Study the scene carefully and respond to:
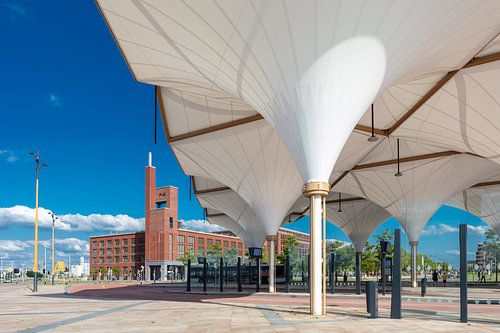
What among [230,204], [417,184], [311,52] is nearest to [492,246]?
[417,184]

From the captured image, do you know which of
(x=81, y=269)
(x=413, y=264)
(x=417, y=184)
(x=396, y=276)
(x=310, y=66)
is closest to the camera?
(x=396, y=276)

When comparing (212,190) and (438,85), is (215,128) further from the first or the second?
(212,190)

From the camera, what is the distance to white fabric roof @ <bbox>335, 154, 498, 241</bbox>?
32375 millimetres

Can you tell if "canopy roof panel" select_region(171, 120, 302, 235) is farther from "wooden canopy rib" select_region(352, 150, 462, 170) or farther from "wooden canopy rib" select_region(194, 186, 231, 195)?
"wooden canopy rib" select_region(194, 186, 231, 195)

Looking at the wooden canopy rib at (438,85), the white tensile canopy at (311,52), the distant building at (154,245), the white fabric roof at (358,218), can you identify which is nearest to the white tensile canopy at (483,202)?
the white fabric roof at (358,218)

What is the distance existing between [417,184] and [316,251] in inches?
981

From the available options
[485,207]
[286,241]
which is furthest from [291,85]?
[286,241]

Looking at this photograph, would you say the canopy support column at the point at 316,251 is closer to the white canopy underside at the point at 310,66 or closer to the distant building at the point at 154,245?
the white canopy underside at the point at 310,66

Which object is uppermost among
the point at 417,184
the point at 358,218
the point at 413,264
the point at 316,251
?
the point at 417,184

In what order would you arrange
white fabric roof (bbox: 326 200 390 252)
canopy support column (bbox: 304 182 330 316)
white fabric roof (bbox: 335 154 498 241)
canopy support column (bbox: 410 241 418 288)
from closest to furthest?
canopy support column (bbox: 304 182 330 316) → white fabric roof (bbox: 335 154 498 241) → canopy support column (bbox: 410 241 418 288) → white fabric roof (bbox: 326 200 390 252)

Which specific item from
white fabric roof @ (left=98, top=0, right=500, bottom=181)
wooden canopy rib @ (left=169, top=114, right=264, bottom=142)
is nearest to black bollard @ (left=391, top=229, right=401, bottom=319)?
white fabric roof @ (left=98, top=0, right=500, bottom=181)

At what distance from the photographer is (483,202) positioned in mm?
43281

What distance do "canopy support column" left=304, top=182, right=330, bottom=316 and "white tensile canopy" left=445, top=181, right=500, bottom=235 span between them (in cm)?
3082

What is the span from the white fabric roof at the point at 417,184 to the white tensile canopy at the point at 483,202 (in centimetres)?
641
